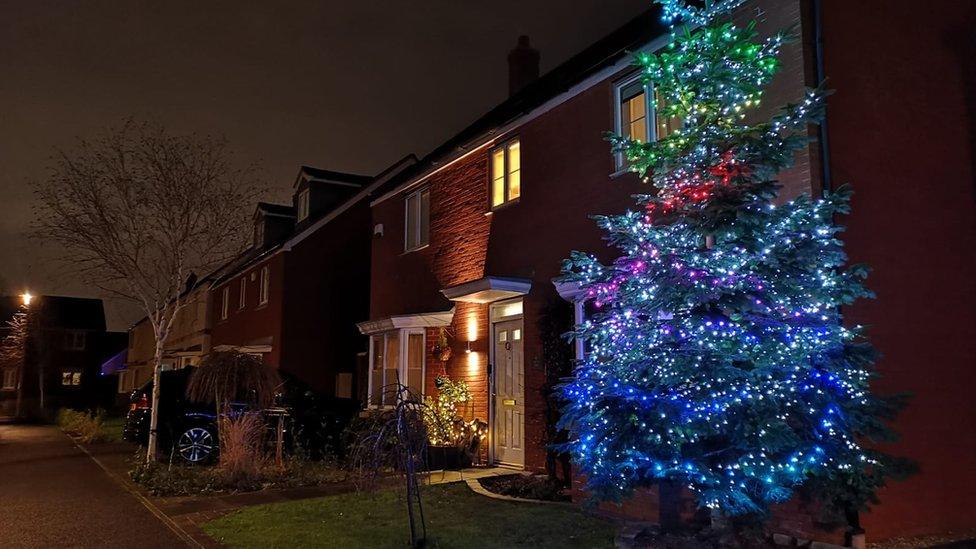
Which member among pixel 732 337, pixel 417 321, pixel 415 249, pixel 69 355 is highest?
pixel 415 249

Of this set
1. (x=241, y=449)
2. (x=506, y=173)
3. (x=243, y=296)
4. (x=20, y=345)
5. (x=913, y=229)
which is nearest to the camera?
(x=913, y=229)

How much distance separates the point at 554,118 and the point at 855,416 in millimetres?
6848

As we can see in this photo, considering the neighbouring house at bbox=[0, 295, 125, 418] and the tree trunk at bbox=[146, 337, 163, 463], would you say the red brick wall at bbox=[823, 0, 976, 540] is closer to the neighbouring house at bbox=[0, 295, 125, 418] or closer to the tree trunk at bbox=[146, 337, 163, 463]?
the tree trunk at bbox=[146, 337, 163, 463]

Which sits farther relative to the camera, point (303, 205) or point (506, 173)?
point (303, 205)

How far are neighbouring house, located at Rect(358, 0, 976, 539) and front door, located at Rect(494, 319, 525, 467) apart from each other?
35 millimetres

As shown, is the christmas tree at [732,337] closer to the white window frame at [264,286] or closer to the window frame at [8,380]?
the white window frame at [264,286]

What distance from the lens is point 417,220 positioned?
631 inches

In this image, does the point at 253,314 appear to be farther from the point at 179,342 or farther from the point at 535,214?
the point at 535,214

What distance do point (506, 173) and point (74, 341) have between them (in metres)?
55.8

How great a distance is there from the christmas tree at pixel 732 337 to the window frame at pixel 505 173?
19.8ft

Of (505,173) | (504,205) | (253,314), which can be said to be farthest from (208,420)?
(253,314)

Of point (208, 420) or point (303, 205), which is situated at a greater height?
point (303, 205)

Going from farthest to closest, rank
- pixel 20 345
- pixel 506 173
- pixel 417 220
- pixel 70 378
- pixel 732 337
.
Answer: pixel 70 378 → pixel 20 345 → pixel 417 220 → pixel 506 173 → pixel 732 337

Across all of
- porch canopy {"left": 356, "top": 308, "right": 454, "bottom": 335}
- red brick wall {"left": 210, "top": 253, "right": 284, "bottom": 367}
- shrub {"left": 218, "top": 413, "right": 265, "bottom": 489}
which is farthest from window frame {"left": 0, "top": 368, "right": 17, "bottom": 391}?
shrub {"left": 218, "top": 413, "right": 265, "bottom": 489}
